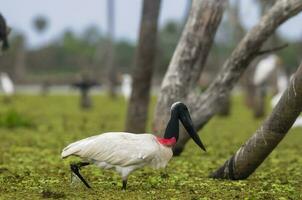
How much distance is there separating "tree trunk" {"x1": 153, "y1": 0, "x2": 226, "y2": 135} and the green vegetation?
2.89ft

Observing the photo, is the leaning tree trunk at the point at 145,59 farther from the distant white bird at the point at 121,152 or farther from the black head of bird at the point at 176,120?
the distant white bird at the point at 121,152

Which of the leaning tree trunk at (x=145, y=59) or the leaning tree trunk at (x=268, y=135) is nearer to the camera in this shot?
the leaning tree trunk at (x=268, y=135)

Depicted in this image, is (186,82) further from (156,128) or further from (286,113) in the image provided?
(286,113)

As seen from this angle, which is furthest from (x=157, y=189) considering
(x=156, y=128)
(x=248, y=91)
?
(x=248, y=91)

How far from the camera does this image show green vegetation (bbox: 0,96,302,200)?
832 cm

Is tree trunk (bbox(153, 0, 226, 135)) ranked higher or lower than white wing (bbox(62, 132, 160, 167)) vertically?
higher

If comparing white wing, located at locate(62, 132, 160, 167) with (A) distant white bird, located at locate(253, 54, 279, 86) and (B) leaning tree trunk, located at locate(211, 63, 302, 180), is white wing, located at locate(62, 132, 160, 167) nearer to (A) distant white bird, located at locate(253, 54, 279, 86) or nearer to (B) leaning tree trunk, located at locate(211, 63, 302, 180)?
(B) leaning tree trunk, located at locate(211, 63, 302, 180)

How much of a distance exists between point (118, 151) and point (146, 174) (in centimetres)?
193

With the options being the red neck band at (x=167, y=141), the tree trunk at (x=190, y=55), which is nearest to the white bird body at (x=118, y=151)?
the red neck band at (x=167, y=141)

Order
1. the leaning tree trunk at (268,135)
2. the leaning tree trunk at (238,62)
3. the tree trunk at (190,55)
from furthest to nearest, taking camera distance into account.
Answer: the tree trunk at (190,55) < the leaning tree trunk at (238,62) < the leaning tree trunk at (268,135)

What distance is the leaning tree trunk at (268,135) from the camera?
847 cm

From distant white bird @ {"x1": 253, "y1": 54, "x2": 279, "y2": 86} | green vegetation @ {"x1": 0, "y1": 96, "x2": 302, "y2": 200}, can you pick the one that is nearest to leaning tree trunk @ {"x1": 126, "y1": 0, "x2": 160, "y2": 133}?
green vegetation @ {"x1": 0, "y1": 96, "x2": 302, "y2": 200}

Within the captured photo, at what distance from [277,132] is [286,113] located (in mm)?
282

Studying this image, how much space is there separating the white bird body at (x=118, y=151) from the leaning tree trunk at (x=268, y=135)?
122cm
